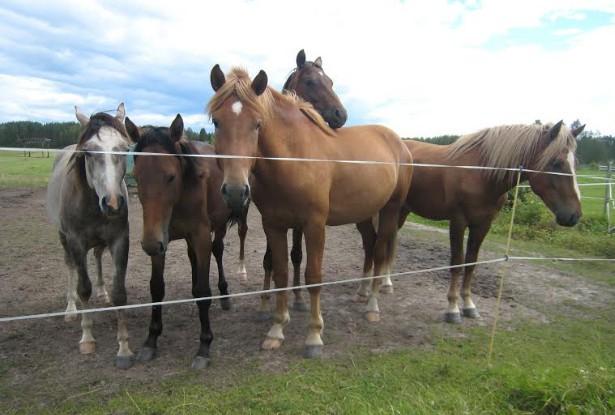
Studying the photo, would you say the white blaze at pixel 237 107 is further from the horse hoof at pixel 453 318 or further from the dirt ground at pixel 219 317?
the horse hoof at pixel 453 318

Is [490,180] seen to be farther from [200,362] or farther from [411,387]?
[200,362]

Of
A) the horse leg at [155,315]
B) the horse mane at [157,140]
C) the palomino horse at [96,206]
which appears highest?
the horse mane at [157,140]

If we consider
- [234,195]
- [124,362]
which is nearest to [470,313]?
[234,195]

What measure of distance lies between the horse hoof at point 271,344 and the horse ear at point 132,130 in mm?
2199

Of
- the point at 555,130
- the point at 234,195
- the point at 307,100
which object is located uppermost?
the point at 307,100

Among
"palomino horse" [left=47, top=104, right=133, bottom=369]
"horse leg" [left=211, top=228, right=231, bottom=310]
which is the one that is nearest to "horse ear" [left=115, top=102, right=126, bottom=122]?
"palomino horse" [left=47, top=104, right=133, bottom=369]

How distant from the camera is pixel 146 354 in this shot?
3.44 meters

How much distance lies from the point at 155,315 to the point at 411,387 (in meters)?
2.34

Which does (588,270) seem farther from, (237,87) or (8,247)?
(8,247)

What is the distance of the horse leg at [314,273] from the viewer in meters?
3.46

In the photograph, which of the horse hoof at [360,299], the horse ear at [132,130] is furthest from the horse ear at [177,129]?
the horse hoof at [360,299]

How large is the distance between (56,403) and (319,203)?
8.26 feet

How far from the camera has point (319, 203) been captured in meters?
3.43

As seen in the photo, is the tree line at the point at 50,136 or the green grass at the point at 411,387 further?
the tree line at the point at 50,136
